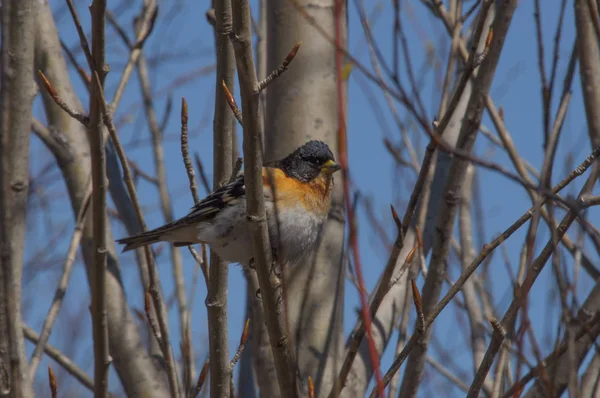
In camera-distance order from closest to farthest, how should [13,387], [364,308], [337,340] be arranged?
[364,308], [13,387], [337,340]

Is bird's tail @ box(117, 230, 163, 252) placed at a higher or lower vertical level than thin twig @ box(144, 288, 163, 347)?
higher

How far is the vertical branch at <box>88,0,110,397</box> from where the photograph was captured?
3.31 metres

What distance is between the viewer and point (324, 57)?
190 inches

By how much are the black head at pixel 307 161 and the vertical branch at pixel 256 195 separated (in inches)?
67.2

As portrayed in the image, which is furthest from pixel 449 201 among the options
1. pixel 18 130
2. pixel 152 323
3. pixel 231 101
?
pixel 18 130

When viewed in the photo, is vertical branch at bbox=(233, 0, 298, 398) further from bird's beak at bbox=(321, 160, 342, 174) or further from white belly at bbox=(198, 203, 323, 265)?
bird's beak at bbox=(321, 160, 342, 174)

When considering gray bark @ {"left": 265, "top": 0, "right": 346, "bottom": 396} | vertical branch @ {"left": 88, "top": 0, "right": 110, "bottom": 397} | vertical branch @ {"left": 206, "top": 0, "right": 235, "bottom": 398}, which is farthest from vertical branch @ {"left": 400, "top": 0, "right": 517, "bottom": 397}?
vertical branch @ {"left": 88, "top": 0, "right": 110, "bottom": 397}

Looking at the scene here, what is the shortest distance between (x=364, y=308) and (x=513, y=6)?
2048 millimetres

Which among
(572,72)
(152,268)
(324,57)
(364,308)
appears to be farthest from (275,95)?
(364,308)

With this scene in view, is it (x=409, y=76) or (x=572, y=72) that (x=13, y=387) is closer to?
(x=409, y=76)

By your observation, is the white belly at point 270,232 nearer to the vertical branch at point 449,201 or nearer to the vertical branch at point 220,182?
the vertical branch at point 220,182

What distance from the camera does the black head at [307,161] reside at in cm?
483

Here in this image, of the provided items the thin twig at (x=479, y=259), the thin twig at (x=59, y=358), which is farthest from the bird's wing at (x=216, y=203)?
the thin twig at (x=479, y=259)

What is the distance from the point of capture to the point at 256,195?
3096mm
